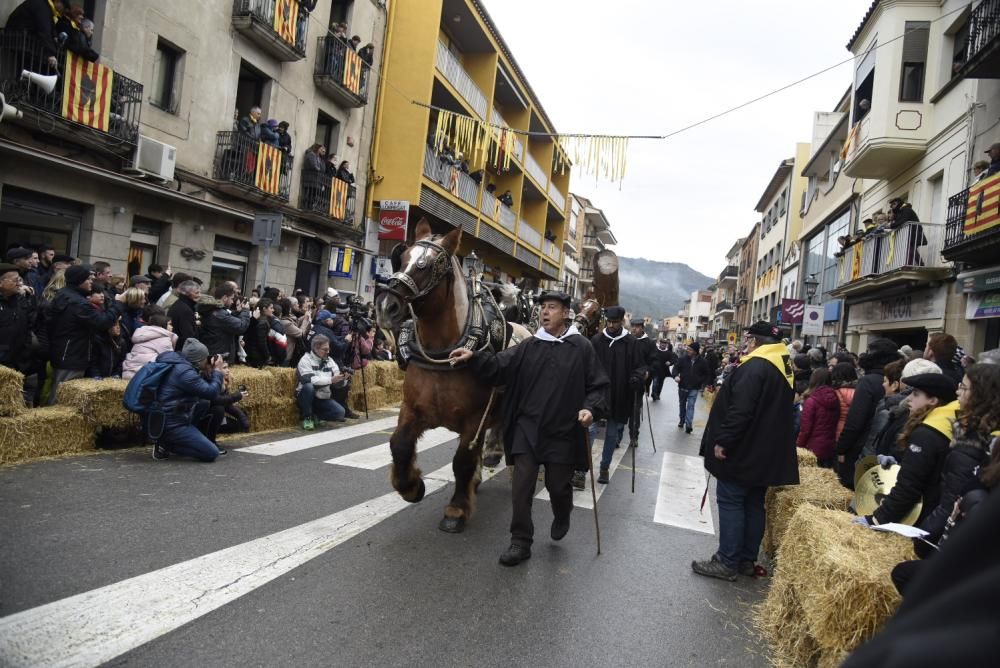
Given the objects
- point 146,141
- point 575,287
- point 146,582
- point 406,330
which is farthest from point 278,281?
point 575,287

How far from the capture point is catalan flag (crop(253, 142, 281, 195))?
1508cm

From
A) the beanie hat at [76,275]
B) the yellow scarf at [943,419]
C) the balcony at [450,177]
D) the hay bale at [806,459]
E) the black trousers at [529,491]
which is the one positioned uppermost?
the balcony at [450,177]

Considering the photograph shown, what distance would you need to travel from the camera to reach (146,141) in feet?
39.6

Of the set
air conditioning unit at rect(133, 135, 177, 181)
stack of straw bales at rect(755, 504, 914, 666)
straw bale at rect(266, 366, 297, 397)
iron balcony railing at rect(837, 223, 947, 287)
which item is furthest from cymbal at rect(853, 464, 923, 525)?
iron balcony railing at rect(837, 223, 947, 287)

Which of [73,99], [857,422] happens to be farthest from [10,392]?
[857,422]

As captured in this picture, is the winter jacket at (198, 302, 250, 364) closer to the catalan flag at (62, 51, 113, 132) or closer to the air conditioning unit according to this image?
the catalan flag at (62, 51, 113, 132)

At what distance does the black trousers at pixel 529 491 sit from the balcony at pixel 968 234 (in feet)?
36.0

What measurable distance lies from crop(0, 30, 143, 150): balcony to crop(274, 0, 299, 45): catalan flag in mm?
4537

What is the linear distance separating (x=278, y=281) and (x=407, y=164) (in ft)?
19.0

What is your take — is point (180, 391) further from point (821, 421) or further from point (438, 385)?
point (821, 421)

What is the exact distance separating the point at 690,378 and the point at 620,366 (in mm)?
6052

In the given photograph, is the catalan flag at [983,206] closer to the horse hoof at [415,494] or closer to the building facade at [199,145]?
the horse hoof at [415,494]

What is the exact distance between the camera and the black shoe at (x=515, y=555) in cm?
469

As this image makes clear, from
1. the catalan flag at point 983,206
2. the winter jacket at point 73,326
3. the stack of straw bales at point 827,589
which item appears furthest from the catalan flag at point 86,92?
the catalan flag at point 983,206
